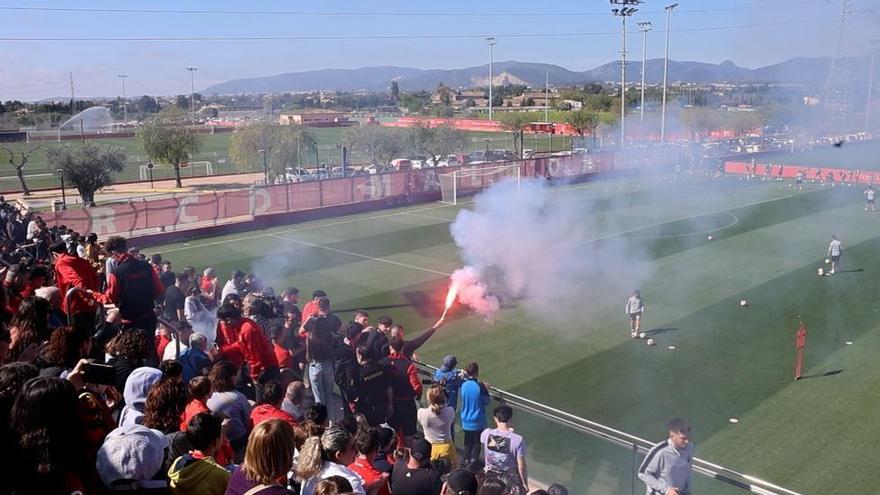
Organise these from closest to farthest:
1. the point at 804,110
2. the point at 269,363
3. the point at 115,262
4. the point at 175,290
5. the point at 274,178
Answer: the point at 269,363 < the point at 115,262 < the point at 175,290 < the point at 804,110 < the point at 274,178

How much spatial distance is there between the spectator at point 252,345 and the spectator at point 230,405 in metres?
1.92

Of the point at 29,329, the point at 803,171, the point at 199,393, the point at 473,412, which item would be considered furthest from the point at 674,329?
the point at 803,171

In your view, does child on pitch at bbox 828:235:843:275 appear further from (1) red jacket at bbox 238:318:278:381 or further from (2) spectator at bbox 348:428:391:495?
(2) spectator at bbox 348:428:391:495

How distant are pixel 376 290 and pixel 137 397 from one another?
52.6 feet

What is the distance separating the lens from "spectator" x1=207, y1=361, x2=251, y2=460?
6059 mm

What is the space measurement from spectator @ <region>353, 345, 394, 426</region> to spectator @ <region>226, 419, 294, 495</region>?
3887 mm

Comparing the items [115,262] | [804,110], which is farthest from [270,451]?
[804,110]

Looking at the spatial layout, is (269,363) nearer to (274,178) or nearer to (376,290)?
(376,290)

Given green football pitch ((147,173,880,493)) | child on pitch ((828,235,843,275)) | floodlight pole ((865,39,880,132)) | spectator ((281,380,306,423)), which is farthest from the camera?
floodlight pole ((865,39,880,132))

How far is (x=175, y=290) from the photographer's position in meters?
13.2

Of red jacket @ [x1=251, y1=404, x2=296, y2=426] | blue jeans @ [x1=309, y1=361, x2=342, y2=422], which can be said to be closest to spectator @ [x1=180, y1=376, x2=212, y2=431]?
red jacket @ [x1=251, y1=404, x2=296, y2=426]

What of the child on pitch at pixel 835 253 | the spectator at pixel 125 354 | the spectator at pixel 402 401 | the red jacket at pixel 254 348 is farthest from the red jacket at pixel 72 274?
the child on pitch at pixel 835 253

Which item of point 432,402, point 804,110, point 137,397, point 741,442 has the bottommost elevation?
point 741,442

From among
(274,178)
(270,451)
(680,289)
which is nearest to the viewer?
(270,451)
